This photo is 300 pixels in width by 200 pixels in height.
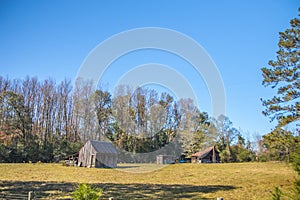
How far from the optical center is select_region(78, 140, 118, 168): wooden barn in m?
28.8

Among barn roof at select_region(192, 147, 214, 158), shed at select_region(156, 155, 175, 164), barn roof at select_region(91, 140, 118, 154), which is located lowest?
shed at select_region(156, 155, 175, 164)

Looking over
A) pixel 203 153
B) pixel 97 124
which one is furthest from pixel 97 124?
pixel 203 153

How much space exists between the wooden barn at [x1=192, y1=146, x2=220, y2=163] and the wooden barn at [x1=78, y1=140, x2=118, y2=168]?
64.0 ft

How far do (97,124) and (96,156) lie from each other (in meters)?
11.4

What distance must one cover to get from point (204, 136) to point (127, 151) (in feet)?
45.8

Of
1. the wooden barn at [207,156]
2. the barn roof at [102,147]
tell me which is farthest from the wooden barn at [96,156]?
the wooden barn at [207,156]

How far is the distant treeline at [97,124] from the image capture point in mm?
35031

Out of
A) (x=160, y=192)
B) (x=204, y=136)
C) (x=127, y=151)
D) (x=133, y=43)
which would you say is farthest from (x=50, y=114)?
(x=160, y=192)

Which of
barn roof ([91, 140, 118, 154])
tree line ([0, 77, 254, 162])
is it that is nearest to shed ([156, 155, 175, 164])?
tree line ([0, 77, 254, 162])

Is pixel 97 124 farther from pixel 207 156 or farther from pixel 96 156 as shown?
pixel 207 156

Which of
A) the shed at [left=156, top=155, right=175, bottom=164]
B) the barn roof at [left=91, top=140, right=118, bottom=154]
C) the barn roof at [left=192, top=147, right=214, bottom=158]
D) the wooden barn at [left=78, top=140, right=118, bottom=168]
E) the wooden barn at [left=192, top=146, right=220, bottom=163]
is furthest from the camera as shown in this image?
the barn roof at [left=192, top=147, right=214, bottom=158]

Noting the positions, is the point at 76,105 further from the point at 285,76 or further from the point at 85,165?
the point at 285,76

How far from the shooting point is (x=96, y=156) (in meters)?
28.6

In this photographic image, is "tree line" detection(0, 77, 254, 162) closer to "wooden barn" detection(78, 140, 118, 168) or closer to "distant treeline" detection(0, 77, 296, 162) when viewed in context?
"distant treeline" detection(0, 77, 296, 162)
